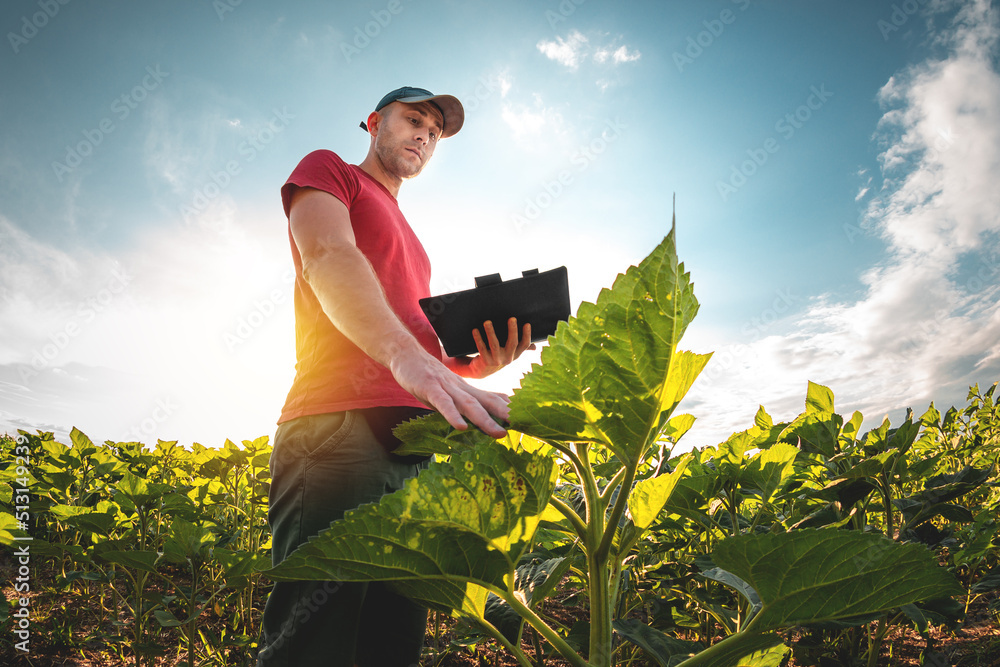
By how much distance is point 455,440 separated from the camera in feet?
2.83

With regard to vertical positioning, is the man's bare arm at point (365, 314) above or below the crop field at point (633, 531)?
above

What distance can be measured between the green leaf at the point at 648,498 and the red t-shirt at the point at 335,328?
32.9 inches

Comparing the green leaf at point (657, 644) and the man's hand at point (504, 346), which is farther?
the man's hand at point (504, 346)

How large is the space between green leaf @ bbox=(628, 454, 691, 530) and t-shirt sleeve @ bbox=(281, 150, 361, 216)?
1.30 meters

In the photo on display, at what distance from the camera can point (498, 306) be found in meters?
1.52

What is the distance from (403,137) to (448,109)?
1.15 feet

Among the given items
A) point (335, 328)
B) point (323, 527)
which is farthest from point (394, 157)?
point (323, 527)

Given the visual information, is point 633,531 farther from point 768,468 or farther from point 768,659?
point 768,468

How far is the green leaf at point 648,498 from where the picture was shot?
2.77 feet

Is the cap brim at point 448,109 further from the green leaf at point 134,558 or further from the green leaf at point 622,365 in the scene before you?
the green leaf at point 134,558

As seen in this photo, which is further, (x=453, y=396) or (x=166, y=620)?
(x=166, y=620)

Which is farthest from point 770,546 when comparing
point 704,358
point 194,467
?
point 194,467
